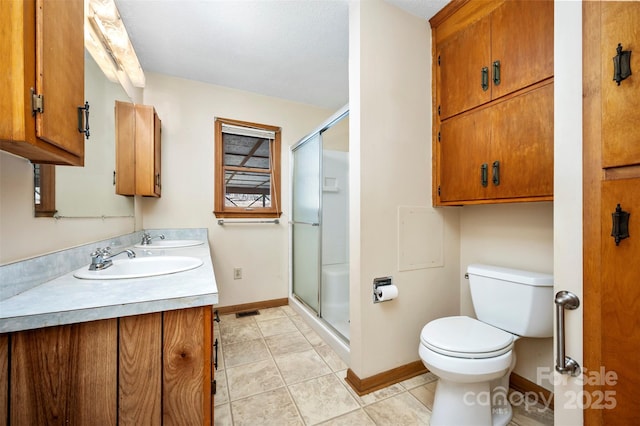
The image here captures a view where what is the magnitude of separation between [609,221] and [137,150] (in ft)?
8.50

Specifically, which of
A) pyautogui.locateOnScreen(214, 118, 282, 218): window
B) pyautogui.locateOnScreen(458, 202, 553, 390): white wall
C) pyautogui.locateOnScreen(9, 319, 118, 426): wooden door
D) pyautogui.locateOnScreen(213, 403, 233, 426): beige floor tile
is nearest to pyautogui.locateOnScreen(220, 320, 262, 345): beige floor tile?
pyautogui.locateOnScreen(213, 403, 233, 426): beige floor tile

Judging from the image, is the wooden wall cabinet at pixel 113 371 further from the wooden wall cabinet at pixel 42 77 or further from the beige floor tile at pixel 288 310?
the beige floor tile at pixel 288 310

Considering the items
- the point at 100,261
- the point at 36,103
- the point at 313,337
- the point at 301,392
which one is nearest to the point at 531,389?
the point at 301,392

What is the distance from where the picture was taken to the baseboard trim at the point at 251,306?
2.62 m

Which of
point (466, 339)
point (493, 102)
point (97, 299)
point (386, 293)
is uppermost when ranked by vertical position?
point (493, 102)

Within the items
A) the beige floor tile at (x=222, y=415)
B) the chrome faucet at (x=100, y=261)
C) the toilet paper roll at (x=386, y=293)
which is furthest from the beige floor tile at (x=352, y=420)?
the chrome faucet at (x=100, y=261)

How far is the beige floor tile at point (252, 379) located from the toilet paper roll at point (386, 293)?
32.6 inches

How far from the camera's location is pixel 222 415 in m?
1.33

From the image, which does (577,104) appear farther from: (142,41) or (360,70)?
(142,41)

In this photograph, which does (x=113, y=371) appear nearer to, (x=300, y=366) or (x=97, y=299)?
(x=97, y=299)

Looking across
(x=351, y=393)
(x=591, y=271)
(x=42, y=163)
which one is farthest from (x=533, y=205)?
(x=42, y=163)

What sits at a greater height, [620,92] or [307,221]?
[620,92]

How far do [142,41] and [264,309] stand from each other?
2.61 m

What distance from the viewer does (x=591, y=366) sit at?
2.31 feet
